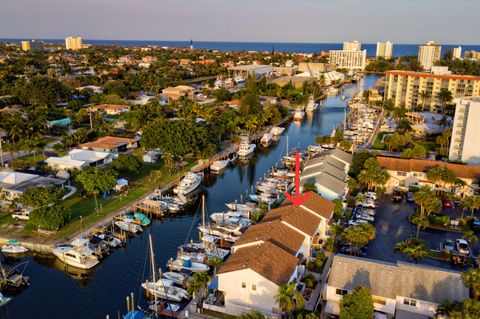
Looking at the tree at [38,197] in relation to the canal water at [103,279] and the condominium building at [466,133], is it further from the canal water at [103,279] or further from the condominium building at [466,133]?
the condominium building at [466,133]

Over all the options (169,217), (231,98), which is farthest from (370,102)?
(169,217)

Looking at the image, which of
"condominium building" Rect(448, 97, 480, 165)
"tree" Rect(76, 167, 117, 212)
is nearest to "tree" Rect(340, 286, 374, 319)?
"tree" Rect(76, 167, 117, 212)

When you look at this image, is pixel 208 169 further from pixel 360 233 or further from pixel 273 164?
pixel 360 233

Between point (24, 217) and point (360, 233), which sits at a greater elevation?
point (360, 233)

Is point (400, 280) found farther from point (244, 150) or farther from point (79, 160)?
Result: point (79, 160)

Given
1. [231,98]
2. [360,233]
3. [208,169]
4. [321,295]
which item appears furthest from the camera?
[231,98]

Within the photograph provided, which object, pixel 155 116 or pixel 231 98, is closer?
pixel 155 116
